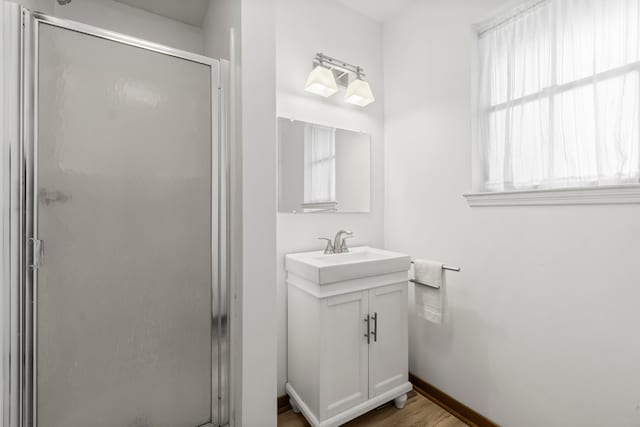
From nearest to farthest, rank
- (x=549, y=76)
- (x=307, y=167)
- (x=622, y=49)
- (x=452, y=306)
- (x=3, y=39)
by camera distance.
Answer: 1. (x=3, y=39)
2. (x=622, y=49)
3. (x=549, y=76)
4. (x=452, y=306)
5. (x=307, y=167)

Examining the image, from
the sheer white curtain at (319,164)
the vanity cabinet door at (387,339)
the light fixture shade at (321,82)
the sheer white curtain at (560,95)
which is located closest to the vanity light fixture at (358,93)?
the light fixture shade at (321,82)

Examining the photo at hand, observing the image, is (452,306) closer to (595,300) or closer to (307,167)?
(595,300)

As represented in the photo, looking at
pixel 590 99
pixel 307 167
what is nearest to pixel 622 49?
pixel 590 99

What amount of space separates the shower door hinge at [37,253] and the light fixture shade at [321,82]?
1.53 metres

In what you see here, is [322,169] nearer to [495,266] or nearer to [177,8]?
[495,266]

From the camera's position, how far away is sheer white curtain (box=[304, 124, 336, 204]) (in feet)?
6.04

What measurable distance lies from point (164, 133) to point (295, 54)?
105 centimetres

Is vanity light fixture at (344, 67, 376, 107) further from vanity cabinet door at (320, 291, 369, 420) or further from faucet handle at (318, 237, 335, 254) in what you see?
vanity cabinet door at (320, 291, 369, 420)

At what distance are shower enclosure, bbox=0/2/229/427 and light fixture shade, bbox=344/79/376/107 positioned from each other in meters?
0.95

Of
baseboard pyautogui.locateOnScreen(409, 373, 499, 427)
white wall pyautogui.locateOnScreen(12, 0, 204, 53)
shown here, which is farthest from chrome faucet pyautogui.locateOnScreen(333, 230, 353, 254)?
white wall pyautogui.locateOnScreen(12, 0, 204, 53)

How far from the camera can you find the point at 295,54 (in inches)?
70.2

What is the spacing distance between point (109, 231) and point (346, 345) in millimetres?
1235

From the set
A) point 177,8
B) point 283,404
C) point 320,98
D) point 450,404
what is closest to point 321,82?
point 320,98

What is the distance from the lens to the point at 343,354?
147 cm
